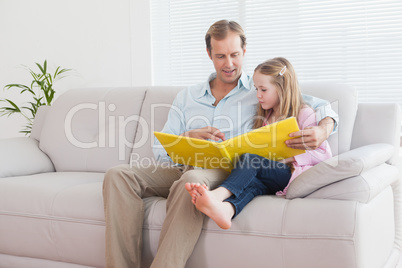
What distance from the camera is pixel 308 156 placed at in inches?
79.2

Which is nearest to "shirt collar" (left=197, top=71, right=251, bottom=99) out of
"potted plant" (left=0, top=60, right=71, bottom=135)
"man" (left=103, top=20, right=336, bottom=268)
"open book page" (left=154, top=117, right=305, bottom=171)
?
"man" (left=103, top=20, right=336, bottom=268)

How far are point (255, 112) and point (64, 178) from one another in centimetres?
103

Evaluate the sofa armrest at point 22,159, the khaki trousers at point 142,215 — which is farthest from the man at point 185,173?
the sofa armrest at point 22,159

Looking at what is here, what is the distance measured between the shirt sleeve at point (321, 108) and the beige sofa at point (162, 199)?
0.46 feet

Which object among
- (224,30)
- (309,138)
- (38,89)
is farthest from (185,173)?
(38,89)

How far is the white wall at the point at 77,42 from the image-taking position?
12.6 ft

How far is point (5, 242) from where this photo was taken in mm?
2334

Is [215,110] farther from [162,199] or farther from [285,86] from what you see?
[162,199]

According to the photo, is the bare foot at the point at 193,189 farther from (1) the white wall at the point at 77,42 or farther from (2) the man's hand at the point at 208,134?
(1) the white wall at the point at 77,42

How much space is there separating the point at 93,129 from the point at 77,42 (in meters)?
1.46

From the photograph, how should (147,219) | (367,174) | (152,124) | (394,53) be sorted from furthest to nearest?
(394,53) < (152,124) < (147,219) < (367,174)

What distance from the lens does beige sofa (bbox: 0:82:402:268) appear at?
5.60ft

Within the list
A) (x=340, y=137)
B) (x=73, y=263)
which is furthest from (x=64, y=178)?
(x=340, y=137)

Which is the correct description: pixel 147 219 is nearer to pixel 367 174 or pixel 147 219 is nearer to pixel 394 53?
pixel 367 174
